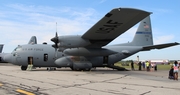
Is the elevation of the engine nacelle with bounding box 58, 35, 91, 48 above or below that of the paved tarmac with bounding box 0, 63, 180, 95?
above

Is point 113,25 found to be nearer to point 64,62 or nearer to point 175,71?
point 175,71

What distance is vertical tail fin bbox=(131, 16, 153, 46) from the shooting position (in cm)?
2464

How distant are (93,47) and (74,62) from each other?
2.83 metres

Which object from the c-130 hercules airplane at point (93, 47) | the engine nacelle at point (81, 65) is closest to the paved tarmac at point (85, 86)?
the c-130 hercules airplane at point (93, 47)

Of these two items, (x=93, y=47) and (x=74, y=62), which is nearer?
(x=93, y=47)

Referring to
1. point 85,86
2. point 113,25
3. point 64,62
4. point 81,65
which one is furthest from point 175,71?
point 64,62

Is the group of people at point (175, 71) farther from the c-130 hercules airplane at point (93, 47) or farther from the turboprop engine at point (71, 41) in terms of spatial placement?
the turboprop engine at point (71, 41)

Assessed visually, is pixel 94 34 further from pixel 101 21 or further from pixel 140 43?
pixel 140 43

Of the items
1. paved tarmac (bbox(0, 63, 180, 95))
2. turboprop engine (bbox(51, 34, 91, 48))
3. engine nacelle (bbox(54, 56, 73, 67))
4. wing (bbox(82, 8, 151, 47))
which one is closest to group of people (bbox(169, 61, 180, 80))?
paved tarmac (bbox(0, 63, 180, 95))

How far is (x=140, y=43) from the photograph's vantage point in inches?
971

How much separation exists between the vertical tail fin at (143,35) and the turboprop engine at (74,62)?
8025mm

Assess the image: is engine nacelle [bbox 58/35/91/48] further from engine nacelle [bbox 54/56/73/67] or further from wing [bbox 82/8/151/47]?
engine nacelle [bbox 54/56/73/67]

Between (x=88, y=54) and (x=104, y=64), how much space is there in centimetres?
383

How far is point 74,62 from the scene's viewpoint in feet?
65.7
